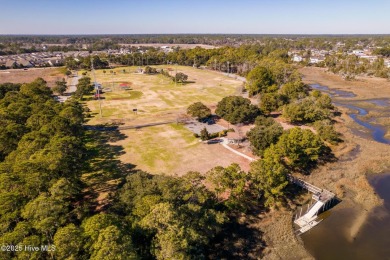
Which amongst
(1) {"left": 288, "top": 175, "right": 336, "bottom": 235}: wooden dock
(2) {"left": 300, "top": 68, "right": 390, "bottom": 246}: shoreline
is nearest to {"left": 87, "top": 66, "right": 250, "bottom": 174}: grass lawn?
(1) {"left": 288, "top": 175, "right": 336, "bottom": 235}: wooden dock

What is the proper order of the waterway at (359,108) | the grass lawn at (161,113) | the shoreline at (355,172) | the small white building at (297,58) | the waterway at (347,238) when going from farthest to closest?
the small white building at (297,58)
the waterway at (359,108)
the grass lawn at (161,113)
the shoreline at (355,172)
the waterway at (347,238)

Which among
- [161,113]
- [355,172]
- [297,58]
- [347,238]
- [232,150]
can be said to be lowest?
[347,238]

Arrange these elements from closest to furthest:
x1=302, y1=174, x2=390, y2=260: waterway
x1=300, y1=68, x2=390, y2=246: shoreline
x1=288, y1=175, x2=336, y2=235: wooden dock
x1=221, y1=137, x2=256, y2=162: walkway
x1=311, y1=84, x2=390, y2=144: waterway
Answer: x1=302, y1=174, x2=390, y2=260: waterway, x1=288, y1=175, x2=336, y2=235: wooden dock, x1=300, y1=68, x2=390, y2=246: shoreline, x1=221, y1=137, x2=256, y2=162: walkway, x1=311, y1=84, x2=390, y2=144: waterway

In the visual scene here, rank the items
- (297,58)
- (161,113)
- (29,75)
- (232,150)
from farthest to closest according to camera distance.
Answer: (297,58) < (29,75) < (161,113) < (232,150)

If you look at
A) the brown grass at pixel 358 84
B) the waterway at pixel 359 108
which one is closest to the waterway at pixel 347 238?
the waterway at pixel 359 108

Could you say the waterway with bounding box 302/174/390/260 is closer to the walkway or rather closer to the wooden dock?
the wooden dock

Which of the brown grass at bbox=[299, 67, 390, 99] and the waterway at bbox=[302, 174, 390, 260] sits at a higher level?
the brown grass at bbox=[299, 67, 390, 99]

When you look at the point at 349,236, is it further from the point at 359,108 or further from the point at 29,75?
the point at 29,75

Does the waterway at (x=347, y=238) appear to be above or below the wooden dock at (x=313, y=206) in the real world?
below

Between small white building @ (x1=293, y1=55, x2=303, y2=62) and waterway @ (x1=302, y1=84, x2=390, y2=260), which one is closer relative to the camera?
waterway @ (x1=302, y1=84, x2=390, y2=260)

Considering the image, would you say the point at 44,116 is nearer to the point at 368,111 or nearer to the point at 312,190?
the point at 312,190

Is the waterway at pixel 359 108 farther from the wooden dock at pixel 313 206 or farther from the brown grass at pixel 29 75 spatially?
the brown grass at pixel 29 75

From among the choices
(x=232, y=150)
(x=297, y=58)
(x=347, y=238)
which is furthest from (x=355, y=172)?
(x=297, y=58)
